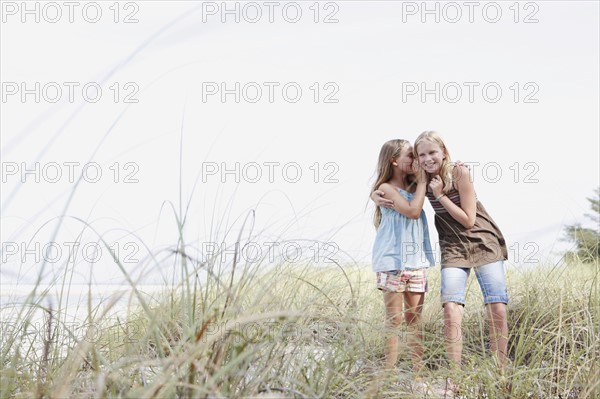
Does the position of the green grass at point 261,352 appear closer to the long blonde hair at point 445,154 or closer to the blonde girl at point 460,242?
the blonde girl at point 460,242

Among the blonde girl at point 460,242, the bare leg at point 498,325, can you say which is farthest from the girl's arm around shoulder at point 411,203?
the bare leg at point 498,325

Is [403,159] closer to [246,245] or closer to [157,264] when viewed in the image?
[246,245]

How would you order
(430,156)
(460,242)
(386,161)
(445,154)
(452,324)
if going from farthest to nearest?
(386,161) < (445,154) < (430,156) < (460,242) < (452,324)

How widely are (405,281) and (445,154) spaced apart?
0.85 m

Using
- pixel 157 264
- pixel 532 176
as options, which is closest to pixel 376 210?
pixel 532 176

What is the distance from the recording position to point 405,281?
4.22 meters

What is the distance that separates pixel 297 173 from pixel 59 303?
6.44 feet

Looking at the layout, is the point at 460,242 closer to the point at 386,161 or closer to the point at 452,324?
the point at 452,324

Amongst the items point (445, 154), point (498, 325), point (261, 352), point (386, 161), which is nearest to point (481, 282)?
point (498, 325)

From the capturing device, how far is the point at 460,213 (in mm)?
4129

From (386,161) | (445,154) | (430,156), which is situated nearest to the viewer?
(430,156)

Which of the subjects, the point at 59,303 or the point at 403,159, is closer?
the point at 59,303

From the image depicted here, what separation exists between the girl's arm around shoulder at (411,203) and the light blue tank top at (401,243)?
80mm

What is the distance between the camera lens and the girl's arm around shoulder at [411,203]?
13.9 ft
